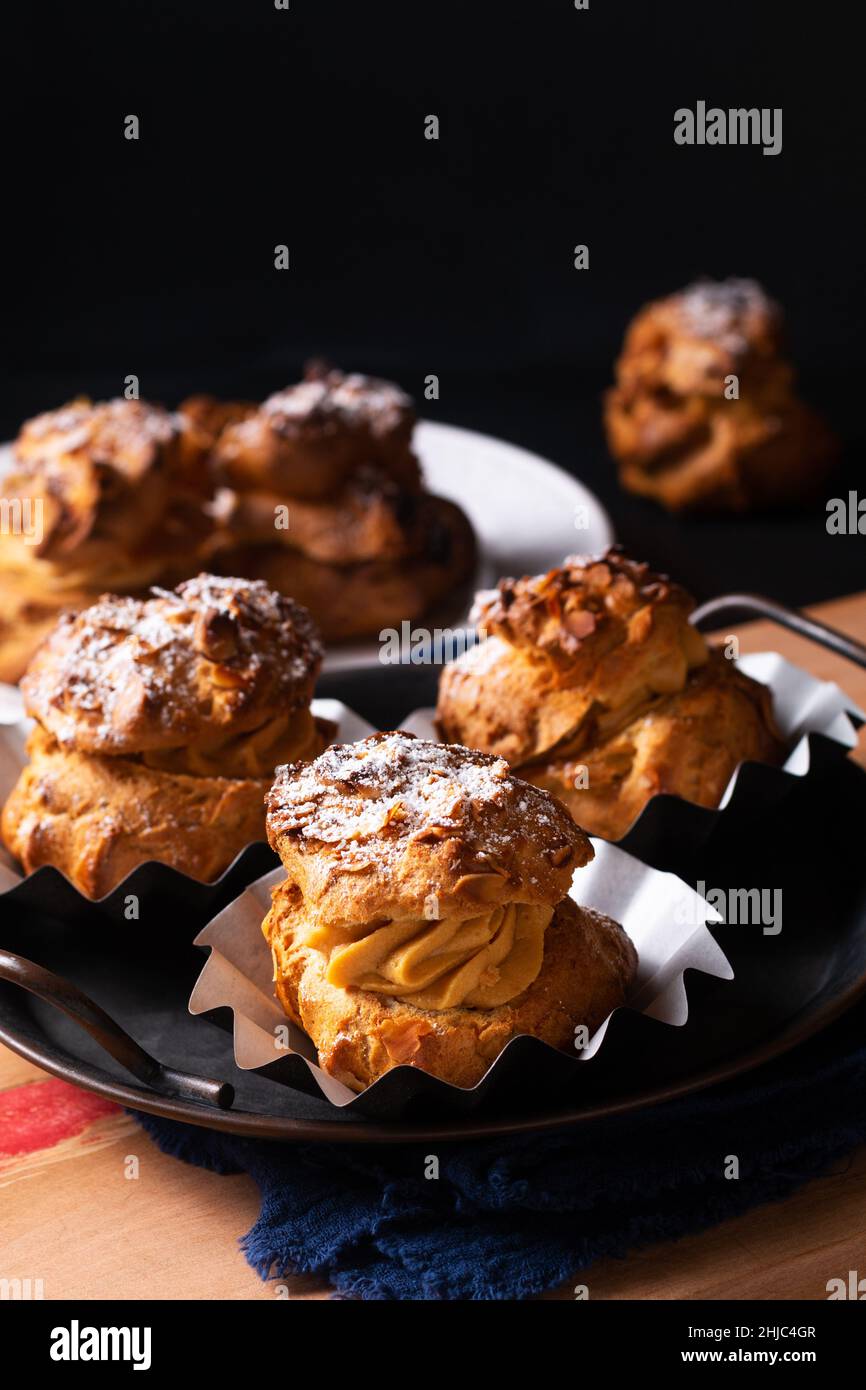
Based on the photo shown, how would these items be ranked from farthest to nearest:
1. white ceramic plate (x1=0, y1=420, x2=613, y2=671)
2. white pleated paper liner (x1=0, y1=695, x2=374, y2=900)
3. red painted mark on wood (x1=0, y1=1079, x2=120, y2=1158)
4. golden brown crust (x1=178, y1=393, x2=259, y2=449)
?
1. white ceramic plate (x1=0, y1=420, x2=613, y2=671)
2. golden brown crust (x1=178, y1=393, x2=259, y2=449)
3. white pleated paper liner (x1=0, y1=695, x2=374, y2=900)
4. red painted mark on wood (x1=0, y1=1079, x2=120, y2=1158)

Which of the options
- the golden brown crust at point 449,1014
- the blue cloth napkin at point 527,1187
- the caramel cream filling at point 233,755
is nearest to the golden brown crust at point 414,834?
the golden brown crust at point 449,1014

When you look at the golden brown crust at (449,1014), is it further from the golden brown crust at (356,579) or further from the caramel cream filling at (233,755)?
the golden brown crust at (356,579)

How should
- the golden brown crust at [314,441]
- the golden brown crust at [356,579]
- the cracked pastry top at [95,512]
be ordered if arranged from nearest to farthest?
the cracked pastry top at [95,512] → the golden brown crust at [314,441] → the golden brown crust at [356,579]

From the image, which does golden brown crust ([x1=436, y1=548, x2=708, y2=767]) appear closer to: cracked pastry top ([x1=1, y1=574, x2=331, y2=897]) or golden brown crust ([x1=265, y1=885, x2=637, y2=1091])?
cracked pastry top ([x1=1, y1=574, x2=331, y2=897])

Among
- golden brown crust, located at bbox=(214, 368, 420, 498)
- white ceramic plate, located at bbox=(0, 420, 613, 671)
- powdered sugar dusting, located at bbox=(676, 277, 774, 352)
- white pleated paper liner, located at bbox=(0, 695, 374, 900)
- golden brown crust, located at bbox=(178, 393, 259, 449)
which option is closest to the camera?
white pleated paper liner, located at bbox=(0, 695, 374, 900)

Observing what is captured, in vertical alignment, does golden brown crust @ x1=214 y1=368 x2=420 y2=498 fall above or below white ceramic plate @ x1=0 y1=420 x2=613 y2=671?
above

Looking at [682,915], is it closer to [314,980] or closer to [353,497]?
[314,980]


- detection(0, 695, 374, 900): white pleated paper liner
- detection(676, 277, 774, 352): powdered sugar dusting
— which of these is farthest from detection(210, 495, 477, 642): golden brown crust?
detection(676, 277, 774, 352): powdered sugar dusting

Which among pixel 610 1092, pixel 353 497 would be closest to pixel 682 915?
pixel 610 1092

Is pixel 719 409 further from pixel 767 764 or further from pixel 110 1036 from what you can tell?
pixel 110 1036
